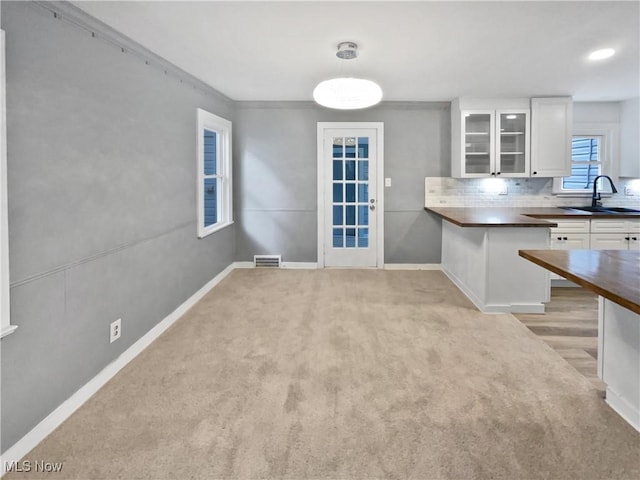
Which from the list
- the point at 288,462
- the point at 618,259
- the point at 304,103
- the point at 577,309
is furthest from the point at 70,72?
the point at 577,309

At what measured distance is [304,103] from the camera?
572 cm

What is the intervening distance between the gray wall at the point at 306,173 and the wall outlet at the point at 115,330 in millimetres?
3159

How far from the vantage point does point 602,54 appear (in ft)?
11.4

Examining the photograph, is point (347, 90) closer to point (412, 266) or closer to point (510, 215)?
point (510, 215)

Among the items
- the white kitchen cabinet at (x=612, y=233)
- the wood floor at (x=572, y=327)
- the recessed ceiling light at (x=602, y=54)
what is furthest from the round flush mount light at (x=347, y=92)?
the white kitchen cabinet at (x=612, y=233)

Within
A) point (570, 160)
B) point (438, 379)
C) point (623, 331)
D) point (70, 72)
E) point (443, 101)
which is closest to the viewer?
point (623, 331)

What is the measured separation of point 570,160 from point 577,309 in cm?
201

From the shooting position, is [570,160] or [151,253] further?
[570,160]

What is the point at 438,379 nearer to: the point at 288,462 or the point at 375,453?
the point at 375,453

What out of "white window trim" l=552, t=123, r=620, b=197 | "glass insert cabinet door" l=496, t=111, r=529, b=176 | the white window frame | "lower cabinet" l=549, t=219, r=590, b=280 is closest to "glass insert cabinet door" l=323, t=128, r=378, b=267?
the white window frame

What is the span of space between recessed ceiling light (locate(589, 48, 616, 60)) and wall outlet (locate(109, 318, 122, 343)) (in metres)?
4.03

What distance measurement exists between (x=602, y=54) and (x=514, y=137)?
5.93ft

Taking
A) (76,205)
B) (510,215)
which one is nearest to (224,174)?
(76,205)

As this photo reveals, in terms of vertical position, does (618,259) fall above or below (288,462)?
above
